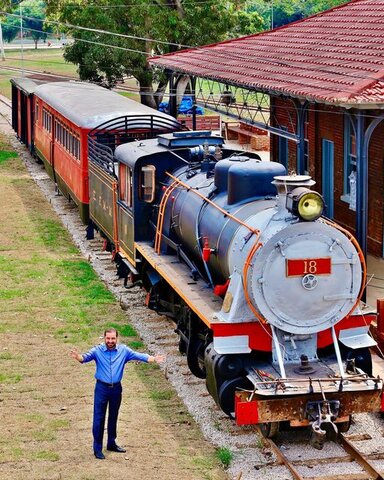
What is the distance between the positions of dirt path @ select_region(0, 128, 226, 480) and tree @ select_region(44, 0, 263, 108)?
1802cm

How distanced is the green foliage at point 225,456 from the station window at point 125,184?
5.41 meters

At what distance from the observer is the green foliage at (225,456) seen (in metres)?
9.32

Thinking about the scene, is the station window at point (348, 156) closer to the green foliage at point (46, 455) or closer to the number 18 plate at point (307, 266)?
the number 18 plate at point (307, 266)

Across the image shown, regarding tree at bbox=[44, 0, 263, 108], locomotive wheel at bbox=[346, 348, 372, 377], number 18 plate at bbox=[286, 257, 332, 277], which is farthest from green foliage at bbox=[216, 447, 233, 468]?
tree at bbox=[44, 0, 263, 108]

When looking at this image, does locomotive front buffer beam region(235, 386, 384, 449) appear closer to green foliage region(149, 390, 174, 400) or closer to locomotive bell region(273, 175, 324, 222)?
locomotive bell region(273, 175, 324, 222)

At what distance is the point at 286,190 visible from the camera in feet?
31.4

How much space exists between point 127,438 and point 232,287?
1852mm

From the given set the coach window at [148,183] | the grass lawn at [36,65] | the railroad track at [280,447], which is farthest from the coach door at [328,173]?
the grass lawn at [36,65]

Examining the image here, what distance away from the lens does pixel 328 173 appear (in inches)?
752

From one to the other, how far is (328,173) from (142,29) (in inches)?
656

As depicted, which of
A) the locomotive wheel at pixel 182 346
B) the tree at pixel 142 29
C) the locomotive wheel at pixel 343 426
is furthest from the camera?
the tree at pixel 142 29

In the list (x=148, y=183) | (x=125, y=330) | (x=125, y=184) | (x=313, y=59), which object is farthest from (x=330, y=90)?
(x=125, y=330)

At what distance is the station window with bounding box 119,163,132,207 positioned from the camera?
555 inches

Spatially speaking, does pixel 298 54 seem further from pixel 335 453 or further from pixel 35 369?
pixel 335 453
